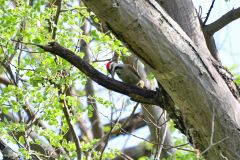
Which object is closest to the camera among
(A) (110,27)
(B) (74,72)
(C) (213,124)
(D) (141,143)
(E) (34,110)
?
(A) (110,27)

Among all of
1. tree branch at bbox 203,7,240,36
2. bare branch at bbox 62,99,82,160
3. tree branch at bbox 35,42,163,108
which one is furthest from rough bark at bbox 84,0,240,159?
bare branch at bbox 62,99,82,160

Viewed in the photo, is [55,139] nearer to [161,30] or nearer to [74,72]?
[74,72]

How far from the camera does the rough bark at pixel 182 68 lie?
7.59 feet

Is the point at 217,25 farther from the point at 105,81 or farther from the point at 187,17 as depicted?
the point at 105,81

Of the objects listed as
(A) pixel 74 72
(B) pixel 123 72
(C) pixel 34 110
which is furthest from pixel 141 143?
(A) pixel 74 72

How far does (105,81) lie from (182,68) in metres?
0.52

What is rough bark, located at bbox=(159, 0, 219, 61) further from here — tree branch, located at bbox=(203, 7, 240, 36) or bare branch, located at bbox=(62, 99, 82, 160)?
bare branch, located at bbox=(62, 99, 82, 160)

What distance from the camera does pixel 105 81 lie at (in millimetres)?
2758

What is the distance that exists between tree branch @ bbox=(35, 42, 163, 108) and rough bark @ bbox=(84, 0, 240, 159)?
256 mm

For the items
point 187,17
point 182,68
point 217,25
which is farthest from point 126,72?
point 182,68

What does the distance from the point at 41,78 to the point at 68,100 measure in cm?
50

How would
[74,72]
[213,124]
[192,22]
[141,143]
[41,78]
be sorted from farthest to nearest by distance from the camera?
1. [141,143]
2. [74,72]
3. [41,78]
4. [192,22]
5. [213,124]

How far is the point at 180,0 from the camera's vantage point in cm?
288

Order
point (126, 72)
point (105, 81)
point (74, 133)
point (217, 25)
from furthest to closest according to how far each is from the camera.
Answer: point (126, 72) → point (74, 133) → point (217, 25) → point (105, 81)
